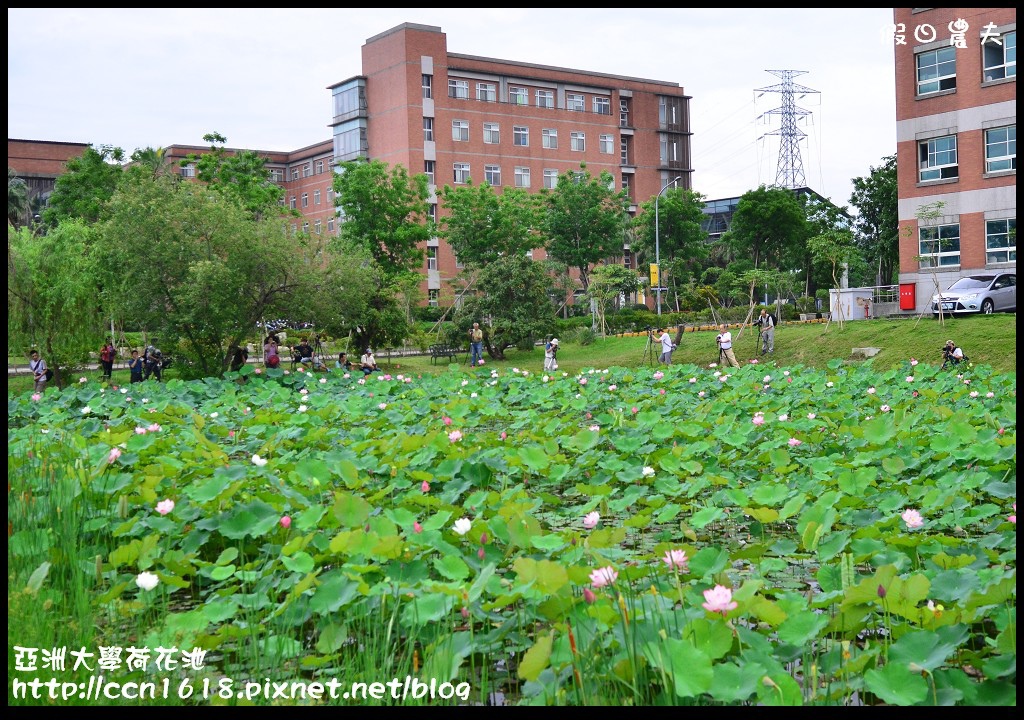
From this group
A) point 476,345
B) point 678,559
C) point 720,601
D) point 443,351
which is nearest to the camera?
point 720,601

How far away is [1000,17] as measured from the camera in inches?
1064

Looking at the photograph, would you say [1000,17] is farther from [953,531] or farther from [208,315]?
[953,531]

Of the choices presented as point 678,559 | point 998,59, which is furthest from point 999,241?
point 678,559

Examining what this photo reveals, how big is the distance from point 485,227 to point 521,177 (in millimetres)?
16215

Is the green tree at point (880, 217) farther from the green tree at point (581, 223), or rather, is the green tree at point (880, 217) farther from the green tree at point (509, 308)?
the green tree at point (509, 308)

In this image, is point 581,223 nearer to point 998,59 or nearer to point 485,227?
point 485,227

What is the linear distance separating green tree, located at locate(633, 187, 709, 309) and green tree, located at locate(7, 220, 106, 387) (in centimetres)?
2873

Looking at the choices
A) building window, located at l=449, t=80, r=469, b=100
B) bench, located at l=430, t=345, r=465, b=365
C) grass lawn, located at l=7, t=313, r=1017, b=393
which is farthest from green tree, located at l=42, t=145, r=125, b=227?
building window, located at l=449, t=80, r=469, b=100

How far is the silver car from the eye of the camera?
73.9ft

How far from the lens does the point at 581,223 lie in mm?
42688

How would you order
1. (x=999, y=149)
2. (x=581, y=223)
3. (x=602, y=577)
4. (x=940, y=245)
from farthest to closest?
(x=581, y=223) → (x=940, y=245) → (x=999, y=149) → (x=602, y=577)

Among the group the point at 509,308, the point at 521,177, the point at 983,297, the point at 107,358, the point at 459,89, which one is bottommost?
the point at 107,358
